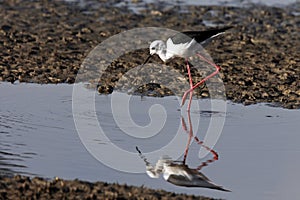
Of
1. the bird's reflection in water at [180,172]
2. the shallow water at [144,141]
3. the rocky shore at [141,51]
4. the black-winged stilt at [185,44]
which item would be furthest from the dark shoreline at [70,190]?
the black-winged stilt at [185,44]

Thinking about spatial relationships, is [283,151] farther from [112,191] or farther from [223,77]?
[223,77]

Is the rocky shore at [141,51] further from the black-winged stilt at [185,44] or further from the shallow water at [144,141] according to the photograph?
the black-winged stilt at [185,44]

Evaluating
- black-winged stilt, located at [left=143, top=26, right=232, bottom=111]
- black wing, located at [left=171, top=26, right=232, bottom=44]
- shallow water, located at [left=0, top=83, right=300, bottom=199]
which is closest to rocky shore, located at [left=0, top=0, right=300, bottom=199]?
shallow water, located at [left=0, top=83, right=300, bottom=199]

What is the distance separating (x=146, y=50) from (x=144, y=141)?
390 cm

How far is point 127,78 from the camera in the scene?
416 inches

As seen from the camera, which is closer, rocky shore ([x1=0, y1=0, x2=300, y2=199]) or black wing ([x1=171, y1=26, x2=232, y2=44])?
black wing ([x1=171, y1=26, x2=232, y2=44])

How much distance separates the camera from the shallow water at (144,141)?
22.7ft

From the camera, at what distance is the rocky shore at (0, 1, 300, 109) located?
34.1ft

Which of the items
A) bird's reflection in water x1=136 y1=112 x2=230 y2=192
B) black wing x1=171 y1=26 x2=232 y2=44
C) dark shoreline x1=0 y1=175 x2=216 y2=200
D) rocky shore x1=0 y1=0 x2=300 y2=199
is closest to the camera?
dark shoreline x1=0 y1=175 x2=216 y2=200

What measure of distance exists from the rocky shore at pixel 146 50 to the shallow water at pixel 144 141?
618 mm

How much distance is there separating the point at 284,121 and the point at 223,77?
77.2 inches

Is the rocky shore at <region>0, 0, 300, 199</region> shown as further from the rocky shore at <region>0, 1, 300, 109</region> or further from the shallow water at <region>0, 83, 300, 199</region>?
the shallow water at <region>0, 83, 300, 199</region>

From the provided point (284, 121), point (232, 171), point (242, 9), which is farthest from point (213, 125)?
point (242, 9)

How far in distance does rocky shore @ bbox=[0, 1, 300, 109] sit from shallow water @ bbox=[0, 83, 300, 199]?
0.62 metres
